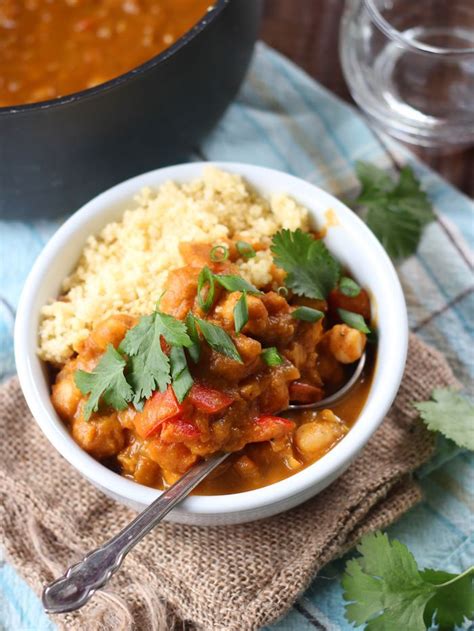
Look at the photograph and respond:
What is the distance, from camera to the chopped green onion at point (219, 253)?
2389 mm

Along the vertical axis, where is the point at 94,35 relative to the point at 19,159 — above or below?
above

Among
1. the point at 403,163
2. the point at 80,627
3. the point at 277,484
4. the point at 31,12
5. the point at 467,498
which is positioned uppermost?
the point at 31,12

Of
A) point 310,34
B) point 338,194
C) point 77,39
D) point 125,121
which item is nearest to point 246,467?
point 125,121

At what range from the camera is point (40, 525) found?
2.56 metres

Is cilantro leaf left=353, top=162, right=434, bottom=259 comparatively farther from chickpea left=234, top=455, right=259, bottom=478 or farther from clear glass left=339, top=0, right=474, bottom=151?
chickpea left=234, top=455, right=259, bottom=478

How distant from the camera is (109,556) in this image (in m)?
2.10

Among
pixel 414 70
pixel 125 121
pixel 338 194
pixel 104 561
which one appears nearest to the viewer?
pixel 104 561

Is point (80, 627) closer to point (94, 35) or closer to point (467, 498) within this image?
point (467, 498)

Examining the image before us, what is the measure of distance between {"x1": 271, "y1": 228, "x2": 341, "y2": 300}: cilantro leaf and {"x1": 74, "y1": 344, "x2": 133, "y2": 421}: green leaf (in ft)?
1.65

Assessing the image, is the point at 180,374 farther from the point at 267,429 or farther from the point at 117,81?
the point at 117,81

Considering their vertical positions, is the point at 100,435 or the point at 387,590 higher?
the point at 100,435

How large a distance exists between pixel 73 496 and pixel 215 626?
0.55 metres

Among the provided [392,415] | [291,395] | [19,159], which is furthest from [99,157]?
[392,415]

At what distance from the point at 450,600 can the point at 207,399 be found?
2.89 feet
